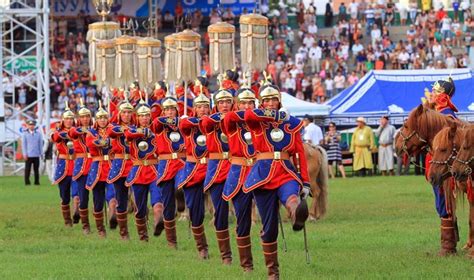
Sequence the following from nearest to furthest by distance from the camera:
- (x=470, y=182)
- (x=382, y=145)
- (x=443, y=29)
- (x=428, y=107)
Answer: (x=470, y=182), (x=428, y=107), (x=382, y=145), (x=443, y=29)

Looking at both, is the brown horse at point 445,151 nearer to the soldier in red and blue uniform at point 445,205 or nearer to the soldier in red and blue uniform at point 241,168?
the soldier in red and blue uniform at point 445,205

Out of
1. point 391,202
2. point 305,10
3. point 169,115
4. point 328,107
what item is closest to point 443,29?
point 305,10

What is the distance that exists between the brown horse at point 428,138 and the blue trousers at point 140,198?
3.91 m

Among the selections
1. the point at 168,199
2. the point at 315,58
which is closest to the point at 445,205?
the point at 168,199

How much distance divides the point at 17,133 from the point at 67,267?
25.1 meters

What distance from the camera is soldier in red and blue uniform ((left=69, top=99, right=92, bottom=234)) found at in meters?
20.8

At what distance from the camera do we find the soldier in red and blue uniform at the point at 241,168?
14.2 m

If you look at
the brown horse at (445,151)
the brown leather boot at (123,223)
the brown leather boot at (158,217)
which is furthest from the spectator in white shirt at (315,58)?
the brown horse at (445,151)

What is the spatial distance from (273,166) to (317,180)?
896 cm

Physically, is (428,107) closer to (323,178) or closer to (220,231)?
(220,231)

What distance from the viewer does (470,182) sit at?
1514 centimetres

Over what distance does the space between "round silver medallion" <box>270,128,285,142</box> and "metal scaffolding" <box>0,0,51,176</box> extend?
2393 cm

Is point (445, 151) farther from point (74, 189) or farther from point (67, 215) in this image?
point (67, 215)

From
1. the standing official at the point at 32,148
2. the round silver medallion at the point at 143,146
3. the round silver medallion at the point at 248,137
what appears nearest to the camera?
the round silver medallion at the point at 248,137
